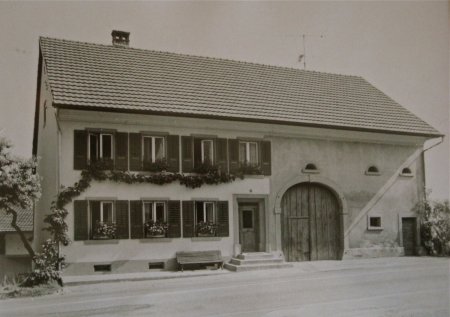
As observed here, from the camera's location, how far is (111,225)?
16.6m

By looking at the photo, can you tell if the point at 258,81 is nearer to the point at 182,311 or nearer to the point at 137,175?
the point at 137,175

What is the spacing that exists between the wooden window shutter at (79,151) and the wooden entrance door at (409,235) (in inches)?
527

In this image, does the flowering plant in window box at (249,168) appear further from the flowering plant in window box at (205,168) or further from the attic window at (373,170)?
the attic window at (373,170)

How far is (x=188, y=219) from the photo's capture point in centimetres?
1764

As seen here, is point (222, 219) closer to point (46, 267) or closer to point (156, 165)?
point (156, 165)

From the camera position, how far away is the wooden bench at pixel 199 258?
1711 cm

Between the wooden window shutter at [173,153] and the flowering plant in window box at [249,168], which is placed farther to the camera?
the flowering plant in window box at [249,168]

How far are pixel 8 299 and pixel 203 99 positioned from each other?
960 cm

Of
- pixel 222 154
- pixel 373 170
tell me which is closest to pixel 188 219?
pixel 222 154

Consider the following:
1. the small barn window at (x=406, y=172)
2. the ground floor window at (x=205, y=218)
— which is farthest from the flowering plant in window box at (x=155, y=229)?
the small barn window at (x=406, y=172)

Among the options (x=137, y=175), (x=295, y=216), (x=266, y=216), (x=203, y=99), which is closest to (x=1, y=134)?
(x=137, y=175)

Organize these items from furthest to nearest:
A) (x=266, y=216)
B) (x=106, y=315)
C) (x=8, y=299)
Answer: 1. (x=266, y=216)
2. (x=8, y=299)
3. (x=106, y=315)

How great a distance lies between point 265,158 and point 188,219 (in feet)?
12.3

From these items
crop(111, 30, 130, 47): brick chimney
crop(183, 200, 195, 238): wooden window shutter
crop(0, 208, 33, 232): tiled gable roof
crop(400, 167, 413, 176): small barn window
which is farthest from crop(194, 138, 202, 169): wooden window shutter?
crop(0, 208, 33, 232): tiled gable roof
